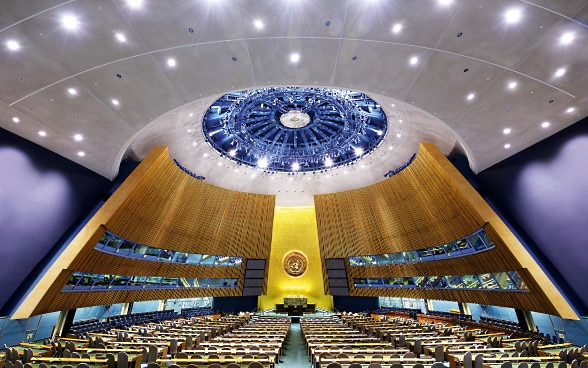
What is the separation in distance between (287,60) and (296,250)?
2316 cm

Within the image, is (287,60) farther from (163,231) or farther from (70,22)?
(163,231)

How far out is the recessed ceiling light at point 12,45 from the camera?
25.3 feet

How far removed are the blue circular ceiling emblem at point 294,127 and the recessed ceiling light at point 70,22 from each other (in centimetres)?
892

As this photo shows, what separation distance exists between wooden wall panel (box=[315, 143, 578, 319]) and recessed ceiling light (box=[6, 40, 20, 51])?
18877mm

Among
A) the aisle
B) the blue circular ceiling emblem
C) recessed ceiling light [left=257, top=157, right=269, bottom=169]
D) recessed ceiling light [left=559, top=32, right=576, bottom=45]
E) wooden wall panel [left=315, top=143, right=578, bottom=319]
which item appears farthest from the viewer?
recessed ceiling light [left=257, top=157, right=269, bottom=169]

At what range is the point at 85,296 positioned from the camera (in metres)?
13.1

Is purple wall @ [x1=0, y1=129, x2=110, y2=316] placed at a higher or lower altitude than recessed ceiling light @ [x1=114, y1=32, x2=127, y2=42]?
lower

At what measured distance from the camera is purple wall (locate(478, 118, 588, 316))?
34.6ft

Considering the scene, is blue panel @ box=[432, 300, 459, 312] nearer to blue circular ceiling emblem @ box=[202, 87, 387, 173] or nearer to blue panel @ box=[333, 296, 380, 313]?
blue panel @ box=[333, 296, 380, 313]

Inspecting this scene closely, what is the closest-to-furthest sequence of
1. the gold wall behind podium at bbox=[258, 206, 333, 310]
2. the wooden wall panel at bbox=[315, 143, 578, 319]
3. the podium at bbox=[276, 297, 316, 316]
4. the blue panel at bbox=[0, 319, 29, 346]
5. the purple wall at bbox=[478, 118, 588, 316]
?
the blue panel at bbox=[0, 319, 29, 346] < the purple wall at bbox=[478, 118, 588, 316] < the wooden wall panel at bbox=[315, 143, 578, 319] < the podium at bbox=[276, 297, 316, 316] < the gold wall behind podium at bbox=[258, 206, 333, 310]

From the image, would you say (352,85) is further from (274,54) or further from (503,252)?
(503,252)

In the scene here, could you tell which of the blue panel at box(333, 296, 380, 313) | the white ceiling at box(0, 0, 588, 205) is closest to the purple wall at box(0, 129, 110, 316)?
the white ceiling at box(0, 0, 588, 205)

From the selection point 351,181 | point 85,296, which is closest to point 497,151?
point 351,181

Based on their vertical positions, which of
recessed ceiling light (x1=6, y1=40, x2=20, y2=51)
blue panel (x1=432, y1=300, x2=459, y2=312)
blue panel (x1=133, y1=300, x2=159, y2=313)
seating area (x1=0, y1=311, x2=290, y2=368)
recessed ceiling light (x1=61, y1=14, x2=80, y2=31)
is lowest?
seating area (x1=0, y1=311, x2=290, y2=368)
